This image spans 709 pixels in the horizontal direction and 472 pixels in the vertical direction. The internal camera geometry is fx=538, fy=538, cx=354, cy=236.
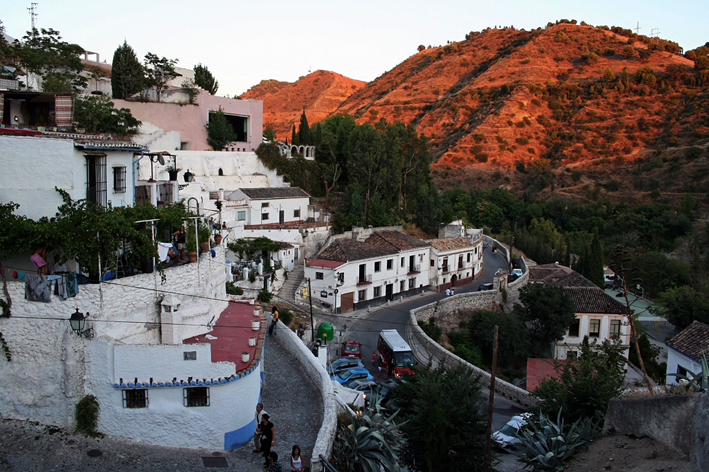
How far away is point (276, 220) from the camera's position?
36188 mm

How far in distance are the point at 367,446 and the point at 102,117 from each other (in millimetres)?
28163

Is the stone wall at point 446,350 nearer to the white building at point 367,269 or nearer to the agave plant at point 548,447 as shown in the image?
the white building at point 367,269

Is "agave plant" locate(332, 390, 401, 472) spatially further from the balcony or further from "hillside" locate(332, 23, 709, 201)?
"hillside" locate(332, 23, 709, 201)

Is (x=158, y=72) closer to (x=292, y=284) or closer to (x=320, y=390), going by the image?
(x=292, y=284)

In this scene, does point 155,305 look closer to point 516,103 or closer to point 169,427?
point 169,427

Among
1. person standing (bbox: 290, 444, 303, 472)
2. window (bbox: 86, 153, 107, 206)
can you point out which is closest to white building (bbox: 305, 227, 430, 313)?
window (bbox: 86, 153, 107, 206)

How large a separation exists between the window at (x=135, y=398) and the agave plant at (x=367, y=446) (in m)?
4.21

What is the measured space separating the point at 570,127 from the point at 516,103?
968cm

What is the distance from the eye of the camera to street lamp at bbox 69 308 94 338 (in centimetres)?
1138

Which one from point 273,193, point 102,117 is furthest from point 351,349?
point 102,117

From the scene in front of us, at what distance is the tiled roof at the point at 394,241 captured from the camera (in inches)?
1417

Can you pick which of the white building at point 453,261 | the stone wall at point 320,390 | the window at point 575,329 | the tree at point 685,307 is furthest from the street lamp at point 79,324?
the tree at point 685,307

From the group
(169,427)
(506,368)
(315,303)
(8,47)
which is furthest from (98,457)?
(8,47)

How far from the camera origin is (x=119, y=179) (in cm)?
1520
